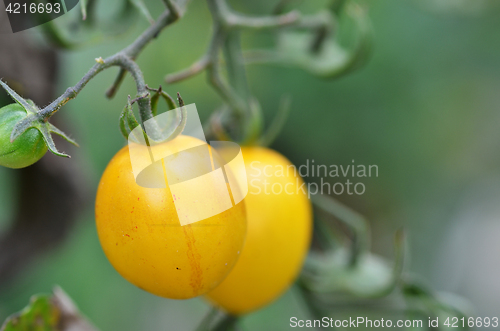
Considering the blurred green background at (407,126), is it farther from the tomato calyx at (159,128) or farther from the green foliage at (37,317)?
the tomato calyx at (159,128)

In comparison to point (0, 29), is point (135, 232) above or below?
below

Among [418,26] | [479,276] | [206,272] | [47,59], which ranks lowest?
[479,276]

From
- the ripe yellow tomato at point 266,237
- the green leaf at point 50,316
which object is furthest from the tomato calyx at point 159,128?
the green leaf at point 50,316

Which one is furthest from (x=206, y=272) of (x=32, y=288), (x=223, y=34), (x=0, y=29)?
(x=32, y=288)

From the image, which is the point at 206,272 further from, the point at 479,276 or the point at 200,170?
the point at 479,276

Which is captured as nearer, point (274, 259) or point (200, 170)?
point (200, 170)

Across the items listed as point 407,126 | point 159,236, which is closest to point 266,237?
point 159,236

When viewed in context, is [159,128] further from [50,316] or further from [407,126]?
[407,126]
